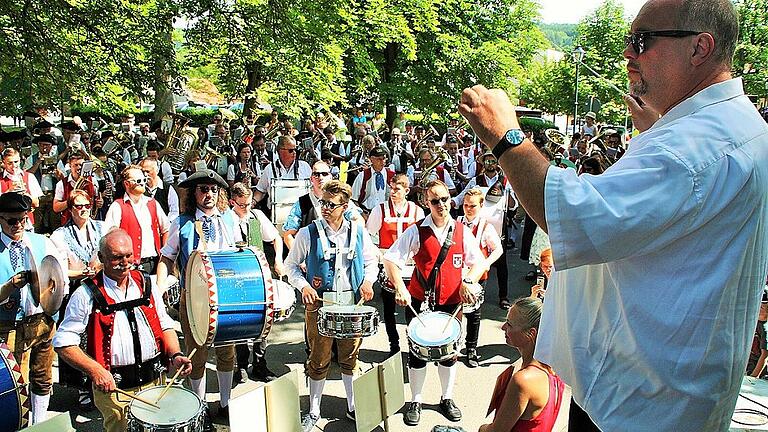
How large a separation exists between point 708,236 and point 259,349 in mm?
5764

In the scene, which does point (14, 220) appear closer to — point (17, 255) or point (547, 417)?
point (17, 255)

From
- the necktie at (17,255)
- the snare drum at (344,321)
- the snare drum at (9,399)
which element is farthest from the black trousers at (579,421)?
the necktie at (17,255)

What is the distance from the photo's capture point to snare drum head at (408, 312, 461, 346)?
5398 mm

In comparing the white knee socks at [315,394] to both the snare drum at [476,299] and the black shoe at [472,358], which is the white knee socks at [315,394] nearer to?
the snare drum at [476,299]

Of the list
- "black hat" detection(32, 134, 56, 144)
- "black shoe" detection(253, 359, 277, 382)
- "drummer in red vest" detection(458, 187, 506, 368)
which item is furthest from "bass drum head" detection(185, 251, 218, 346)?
"black hat" detection(32, 134, 56, 144)

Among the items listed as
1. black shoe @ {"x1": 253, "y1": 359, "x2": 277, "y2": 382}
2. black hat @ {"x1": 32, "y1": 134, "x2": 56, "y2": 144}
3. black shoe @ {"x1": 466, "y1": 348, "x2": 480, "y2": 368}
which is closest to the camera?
black shoe @ {"x1": 253, "y1": 359, "x2": 277, "y2": 382}

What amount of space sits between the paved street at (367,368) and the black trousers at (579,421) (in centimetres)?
382

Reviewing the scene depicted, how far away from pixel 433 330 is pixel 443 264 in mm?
786

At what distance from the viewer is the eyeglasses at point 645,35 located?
1.66m

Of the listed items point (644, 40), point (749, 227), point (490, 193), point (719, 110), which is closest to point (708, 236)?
point (749, 227)

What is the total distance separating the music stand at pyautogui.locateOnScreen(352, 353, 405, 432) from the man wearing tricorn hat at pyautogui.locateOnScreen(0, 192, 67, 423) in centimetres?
245

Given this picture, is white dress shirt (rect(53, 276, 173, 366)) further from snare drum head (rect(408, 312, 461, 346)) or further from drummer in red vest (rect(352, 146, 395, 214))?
drummer in red vest (rect(352, 146, 395, 214))

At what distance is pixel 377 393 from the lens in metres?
4.54

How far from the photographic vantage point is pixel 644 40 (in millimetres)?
1717
